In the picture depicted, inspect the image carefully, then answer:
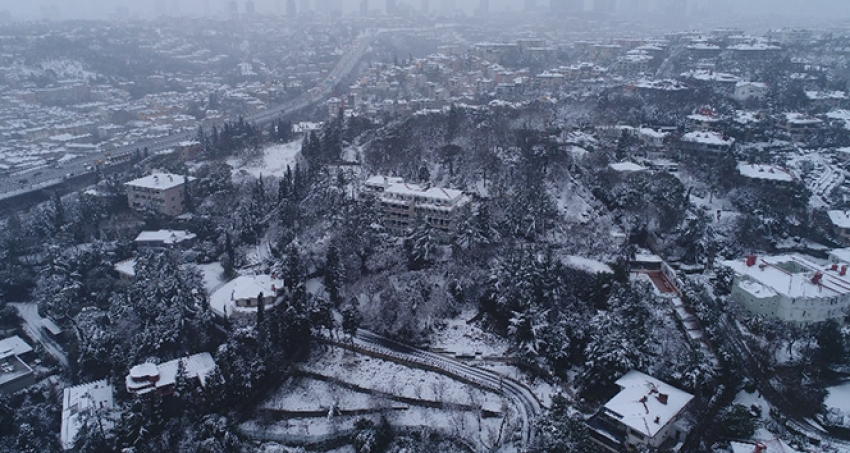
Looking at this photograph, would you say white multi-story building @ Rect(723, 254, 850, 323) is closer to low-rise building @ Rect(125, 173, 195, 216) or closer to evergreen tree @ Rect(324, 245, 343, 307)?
evergreen tree @ Rect(324, 245, 343, 307)

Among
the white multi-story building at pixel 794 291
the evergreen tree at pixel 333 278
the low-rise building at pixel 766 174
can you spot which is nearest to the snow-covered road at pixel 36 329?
the evergreen tree at pixel 333 278

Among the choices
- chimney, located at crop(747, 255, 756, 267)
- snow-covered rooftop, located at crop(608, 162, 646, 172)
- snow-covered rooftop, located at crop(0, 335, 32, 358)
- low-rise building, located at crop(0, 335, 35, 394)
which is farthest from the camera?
snow-covered rooftop, located at crop(608, 162, 646, 172)

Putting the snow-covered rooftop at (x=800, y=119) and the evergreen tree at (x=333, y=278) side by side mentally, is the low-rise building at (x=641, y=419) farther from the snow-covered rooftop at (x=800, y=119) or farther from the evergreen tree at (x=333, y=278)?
the snow-covered rooftop at (x=800, y=119)

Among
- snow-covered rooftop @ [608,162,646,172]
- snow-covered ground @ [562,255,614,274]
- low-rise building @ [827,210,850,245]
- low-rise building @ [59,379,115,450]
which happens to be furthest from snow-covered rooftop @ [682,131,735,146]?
low-rise building @ [59,379,115,450]

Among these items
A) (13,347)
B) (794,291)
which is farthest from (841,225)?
(13,347)

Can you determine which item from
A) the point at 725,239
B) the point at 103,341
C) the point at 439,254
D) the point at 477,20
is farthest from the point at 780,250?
the point at 477,20

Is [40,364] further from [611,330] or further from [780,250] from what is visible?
[780,250]

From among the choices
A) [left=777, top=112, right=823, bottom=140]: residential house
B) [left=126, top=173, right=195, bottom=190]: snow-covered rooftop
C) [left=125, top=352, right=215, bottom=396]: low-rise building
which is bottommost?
[left=125, top=352, right=215, bottom=396]: low-rise building

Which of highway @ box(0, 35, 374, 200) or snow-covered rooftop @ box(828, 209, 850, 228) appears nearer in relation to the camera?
snow-covered rooftop @ box(828, 209, 850, 228)
